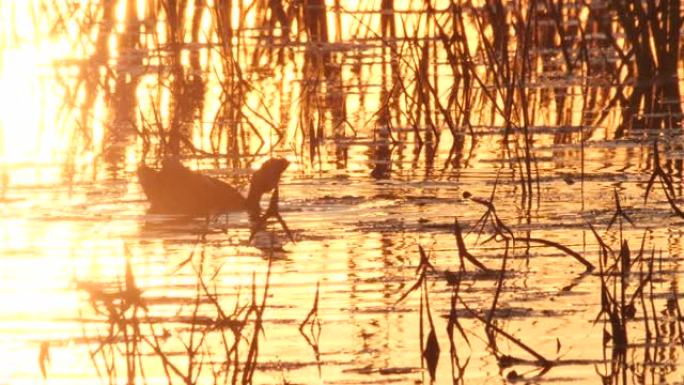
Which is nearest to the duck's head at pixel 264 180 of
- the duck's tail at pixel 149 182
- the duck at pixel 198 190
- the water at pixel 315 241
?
the duck at pixel 198 190

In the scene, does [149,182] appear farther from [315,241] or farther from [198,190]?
[315,241]

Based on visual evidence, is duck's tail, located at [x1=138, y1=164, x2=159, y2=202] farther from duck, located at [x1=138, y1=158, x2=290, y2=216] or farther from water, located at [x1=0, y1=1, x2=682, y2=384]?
water, located at [x1=0, y1=1, x2=682, y2=384]

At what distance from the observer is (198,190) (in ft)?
39.9

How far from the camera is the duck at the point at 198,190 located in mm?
11945

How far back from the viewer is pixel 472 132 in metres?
14.2

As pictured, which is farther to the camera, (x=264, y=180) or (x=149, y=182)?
(x=264, y=180)

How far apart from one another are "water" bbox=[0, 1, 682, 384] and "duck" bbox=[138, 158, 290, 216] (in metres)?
0.11

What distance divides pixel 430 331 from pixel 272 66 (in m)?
10.6

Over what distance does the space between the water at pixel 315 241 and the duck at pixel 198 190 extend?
0.11 metres

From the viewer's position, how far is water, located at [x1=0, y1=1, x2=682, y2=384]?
26.6 feet

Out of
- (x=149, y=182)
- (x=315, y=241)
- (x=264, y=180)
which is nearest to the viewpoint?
(x=315, y=241)

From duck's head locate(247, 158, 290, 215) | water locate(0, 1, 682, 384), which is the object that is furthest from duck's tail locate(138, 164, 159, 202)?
duck's head locate(247, 158, 290, 215)

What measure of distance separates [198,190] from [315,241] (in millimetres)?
1454

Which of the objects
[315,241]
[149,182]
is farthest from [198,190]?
[315,241]
